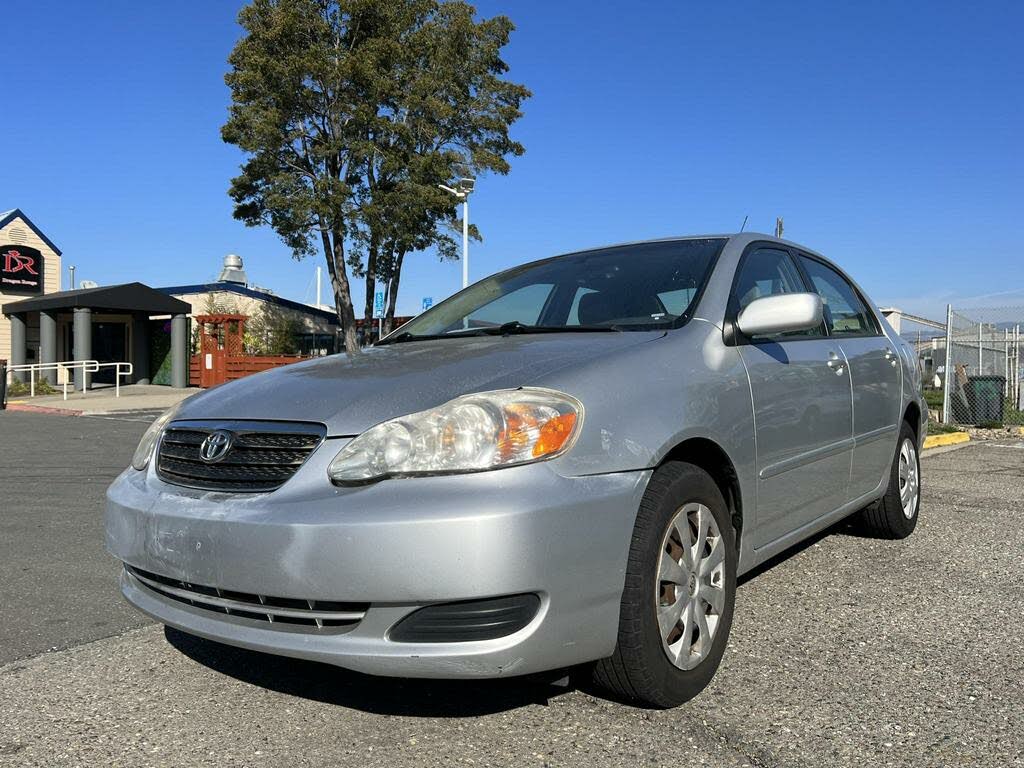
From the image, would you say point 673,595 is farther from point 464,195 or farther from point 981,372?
point 464,195

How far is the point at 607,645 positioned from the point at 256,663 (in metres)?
1.41

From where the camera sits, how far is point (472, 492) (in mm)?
2168

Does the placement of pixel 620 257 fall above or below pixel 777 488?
above

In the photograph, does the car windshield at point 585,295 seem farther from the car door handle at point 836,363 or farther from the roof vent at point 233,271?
the roof vent at point 233,271

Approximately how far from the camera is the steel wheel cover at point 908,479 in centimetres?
479

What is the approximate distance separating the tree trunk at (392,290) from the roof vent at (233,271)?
10.5m

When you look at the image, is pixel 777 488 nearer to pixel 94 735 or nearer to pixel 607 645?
pixel 607 645

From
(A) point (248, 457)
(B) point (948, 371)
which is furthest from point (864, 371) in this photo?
(B) point (948, 371)

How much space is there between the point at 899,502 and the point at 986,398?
9330 mm

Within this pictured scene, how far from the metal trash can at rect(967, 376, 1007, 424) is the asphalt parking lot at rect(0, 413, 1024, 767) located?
9587 millimetres

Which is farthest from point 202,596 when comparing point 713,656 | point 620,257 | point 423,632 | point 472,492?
point 620,257

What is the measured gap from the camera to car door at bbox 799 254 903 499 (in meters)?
4.08

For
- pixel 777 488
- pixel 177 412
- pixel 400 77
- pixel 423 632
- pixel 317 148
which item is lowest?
pixel 423 632

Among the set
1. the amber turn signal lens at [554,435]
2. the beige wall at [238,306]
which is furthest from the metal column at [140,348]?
the amber turn signal lens at [554,435]
